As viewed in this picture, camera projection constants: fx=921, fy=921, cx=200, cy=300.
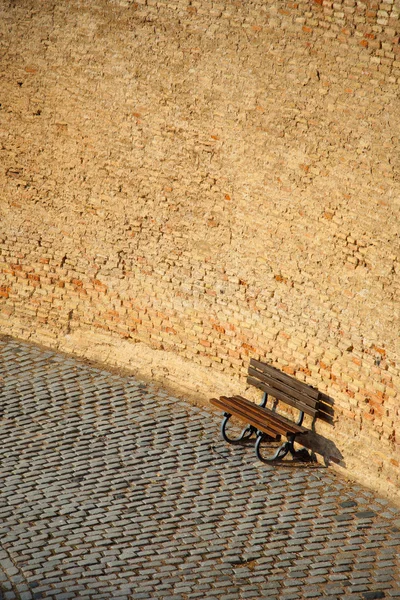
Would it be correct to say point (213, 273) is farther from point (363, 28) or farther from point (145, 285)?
point (363, 28)

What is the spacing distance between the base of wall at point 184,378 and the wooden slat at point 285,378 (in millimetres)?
366

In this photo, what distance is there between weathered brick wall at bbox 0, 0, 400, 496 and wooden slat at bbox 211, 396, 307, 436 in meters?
0.35

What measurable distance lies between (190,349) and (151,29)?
12.1 ft

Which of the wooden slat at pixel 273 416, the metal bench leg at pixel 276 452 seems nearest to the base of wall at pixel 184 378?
the wooden slat at pixel 273 416

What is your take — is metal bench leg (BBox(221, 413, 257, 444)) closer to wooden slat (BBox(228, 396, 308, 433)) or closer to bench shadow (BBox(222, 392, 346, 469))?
wooden slat (BBox(228, 396, 308, 433))

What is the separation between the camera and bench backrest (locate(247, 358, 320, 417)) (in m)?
9.73

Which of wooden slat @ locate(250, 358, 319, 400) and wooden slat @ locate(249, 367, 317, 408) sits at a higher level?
wooden slat @ locate(250, 358, 319, 400)

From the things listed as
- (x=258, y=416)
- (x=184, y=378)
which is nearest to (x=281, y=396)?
(x=258, y=416)

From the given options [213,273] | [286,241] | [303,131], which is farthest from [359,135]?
[213,273]

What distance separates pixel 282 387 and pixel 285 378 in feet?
0.35

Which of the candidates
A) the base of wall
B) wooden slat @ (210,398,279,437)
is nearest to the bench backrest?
the base of wall

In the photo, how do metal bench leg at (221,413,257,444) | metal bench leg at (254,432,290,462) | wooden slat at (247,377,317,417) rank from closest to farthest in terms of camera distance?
metal bench leg at (254,432,290,462), wooden slat at (247,377,317,417), metal bench leg at (221,413,257,444)

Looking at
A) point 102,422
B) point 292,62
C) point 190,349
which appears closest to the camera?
point 292,62

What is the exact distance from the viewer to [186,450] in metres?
9.78
